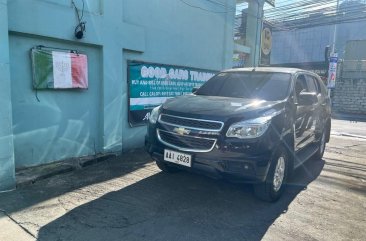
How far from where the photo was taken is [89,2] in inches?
213

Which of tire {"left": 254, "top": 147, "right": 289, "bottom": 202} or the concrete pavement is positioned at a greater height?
tire {"left": 254, "top": 147, "right": 289, "bottom": 202}

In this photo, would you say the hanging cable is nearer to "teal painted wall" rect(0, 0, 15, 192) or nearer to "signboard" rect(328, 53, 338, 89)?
"teal painted wall" rect(0, 0, 15, 192)

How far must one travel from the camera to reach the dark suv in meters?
3.61

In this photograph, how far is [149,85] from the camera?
689 cm

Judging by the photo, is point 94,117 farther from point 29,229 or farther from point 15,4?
point 29,229

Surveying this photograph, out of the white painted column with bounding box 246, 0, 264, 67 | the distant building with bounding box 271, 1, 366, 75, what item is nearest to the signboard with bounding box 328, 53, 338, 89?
the white painted column with bounding box 246, 0, 264, 67

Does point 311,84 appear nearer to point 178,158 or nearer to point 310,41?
point 178,158

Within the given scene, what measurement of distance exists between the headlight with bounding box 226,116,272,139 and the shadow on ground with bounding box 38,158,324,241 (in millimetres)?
1001

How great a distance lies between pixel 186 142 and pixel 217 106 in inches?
25.3

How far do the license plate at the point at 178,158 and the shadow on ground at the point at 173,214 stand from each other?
0.56 meters

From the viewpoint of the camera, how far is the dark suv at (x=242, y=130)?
361 centimetres

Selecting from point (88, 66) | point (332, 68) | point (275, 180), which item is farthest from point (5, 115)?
point (332, 68)

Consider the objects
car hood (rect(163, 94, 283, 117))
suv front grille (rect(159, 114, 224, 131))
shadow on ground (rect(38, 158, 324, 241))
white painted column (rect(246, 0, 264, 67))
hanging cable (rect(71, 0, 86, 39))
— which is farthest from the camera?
white painted column (rect(246, 0, 264, 67))

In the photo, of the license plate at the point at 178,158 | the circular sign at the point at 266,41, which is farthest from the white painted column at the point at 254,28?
the license plate at the point at 178,158
